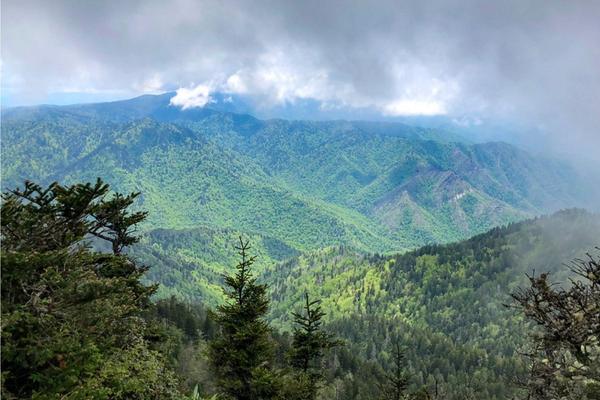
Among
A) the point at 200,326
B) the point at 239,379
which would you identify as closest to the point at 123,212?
the point at 239,379

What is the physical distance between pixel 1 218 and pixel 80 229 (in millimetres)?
3834

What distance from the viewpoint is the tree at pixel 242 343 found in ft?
101

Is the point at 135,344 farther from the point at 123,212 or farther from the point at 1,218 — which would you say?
the point at 1,218

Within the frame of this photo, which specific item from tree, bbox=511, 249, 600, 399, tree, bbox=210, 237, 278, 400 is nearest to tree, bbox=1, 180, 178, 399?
tree, bbox=210, 237, 278, 400

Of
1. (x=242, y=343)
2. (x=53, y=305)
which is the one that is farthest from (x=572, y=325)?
(x=242, y=343)

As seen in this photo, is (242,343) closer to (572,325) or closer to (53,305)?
(53,305)

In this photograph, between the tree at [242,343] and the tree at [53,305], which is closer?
the tree at [53,305]

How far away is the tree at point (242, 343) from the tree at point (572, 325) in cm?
1978

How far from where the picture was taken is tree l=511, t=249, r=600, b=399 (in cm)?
1304

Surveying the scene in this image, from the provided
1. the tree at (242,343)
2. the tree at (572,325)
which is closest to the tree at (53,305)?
the tree at (242,343)

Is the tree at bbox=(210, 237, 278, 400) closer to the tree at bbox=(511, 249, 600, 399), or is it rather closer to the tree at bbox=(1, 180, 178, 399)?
the tree at bbox=(1, 180, 178, 399)

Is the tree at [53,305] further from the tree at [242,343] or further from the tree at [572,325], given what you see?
the tree at [572,325]

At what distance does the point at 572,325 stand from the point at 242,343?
2316 cm

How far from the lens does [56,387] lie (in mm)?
12328
